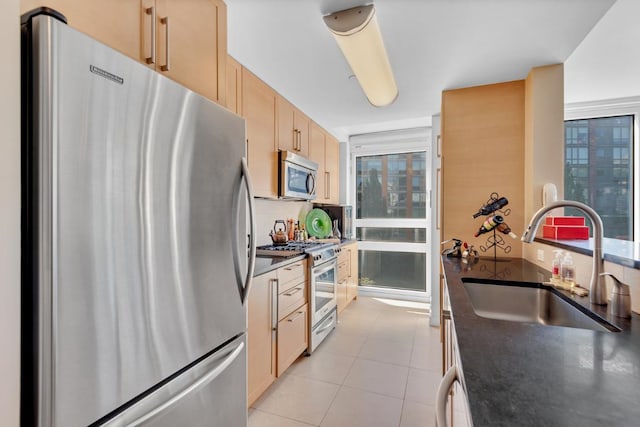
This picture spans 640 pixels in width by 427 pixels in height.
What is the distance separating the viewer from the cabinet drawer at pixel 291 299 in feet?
6.83

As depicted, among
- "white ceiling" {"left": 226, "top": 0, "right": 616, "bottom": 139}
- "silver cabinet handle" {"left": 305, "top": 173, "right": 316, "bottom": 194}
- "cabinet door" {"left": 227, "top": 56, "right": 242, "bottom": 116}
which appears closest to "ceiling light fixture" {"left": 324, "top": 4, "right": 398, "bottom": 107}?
"white ceiling" {"left": 226, "top": 0, "right": 616, "bottom": 139}

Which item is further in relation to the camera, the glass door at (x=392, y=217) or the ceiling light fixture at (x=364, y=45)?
the glass door at (x=392, y=217)

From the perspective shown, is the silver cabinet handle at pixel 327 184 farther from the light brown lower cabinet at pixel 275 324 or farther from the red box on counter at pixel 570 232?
the red box on counter at pixel 570 232

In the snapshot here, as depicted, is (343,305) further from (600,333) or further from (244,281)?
(600,333)

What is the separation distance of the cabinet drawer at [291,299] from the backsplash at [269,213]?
70cm

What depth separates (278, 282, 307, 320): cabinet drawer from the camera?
2.08 m

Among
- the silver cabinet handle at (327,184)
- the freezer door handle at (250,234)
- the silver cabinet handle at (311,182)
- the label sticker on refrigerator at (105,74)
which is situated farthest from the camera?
the silver cabinet handle at (327,184)

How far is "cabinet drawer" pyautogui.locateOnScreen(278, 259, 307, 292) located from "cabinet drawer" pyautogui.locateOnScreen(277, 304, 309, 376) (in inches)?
9.7

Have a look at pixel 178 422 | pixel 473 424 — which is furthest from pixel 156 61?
pixel 473 424

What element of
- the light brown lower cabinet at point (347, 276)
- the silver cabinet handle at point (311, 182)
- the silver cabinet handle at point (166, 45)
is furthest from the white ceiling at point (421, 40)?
the light brown lower cabinet at point (347, 276)

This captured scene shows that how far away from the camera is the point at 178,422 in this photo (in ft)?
3.05

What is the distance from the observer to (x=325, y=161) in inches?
145

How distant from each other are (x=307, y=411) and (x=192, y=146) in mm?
1734

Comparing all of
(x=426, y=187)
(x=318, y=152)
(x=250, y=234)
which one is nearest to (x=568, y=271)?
(x=250, y=234)
